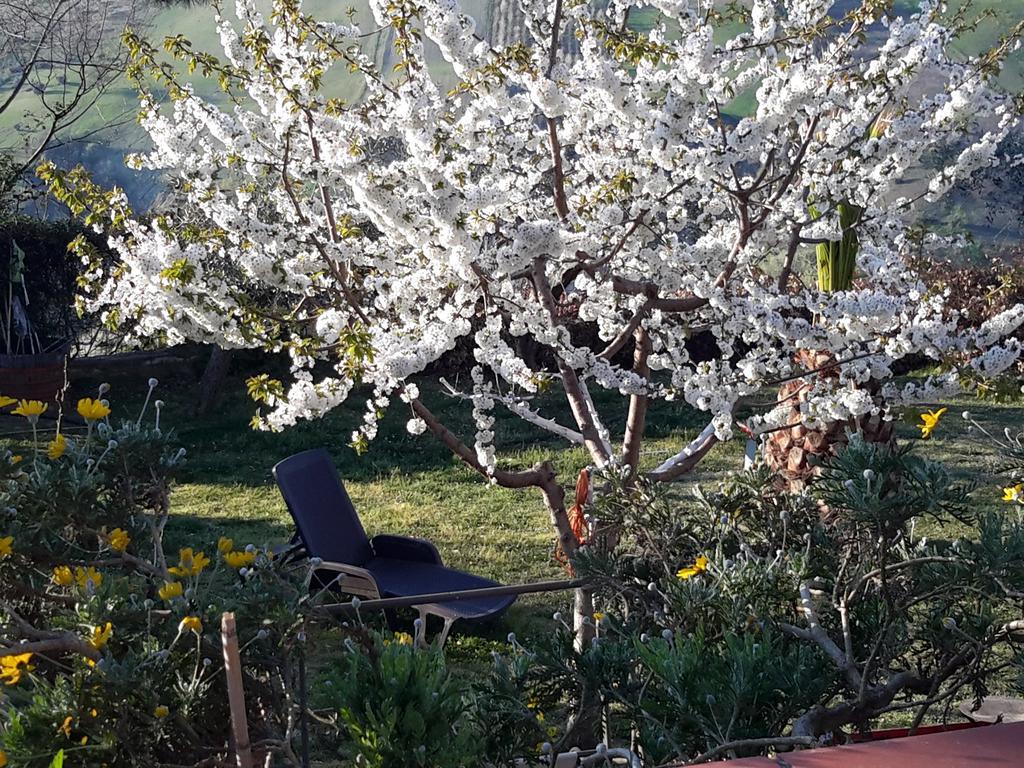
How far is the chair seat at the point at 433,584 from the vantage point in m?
4.80

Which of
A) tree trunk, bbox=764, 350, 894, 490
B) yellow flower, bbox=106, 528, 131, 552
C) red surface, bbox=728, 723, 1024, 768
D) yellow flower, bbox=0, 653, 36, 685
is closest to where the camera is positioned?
red surface, bbox=728, 723, 1024, 768

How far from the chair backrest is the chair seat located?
16 cm

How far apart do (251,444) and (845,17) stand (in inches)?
242

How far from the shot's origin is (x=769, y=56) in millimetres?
4145

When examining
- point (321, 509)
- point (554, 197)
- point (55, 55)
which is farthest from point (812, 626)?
point (55, 55)

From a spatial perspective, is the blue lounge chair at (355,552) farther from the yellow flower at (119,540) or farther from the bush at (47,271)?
the bush at (47,271)

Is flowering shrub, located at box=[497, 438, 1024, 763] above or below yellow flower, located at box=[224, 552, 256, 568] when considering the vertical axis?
below

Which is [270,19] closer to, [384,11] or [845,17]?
[384,11]

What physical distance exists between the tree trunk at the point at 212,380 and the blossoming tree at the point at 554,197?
18.0 ft

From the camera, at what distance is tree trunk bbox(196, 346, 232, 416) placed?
9.62 metres

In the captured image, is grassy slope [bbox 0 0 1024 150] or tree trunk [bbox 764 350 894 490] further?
grassy slope [bbox 0 0 1024 150]

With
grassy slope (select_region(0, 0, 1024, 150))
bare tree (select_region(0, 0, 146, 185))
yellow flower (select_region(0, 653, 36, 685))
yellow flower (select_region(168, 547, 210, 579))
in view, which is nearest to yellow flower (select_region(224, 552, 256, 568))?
yellow flower (select_region(168, 547, 210, 579))

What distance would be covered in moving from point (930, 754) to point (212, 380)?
29.1 ft

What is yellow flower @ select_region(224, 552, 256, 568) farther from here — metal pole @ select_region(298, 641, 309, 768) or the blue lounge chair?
the blue lounge chair
